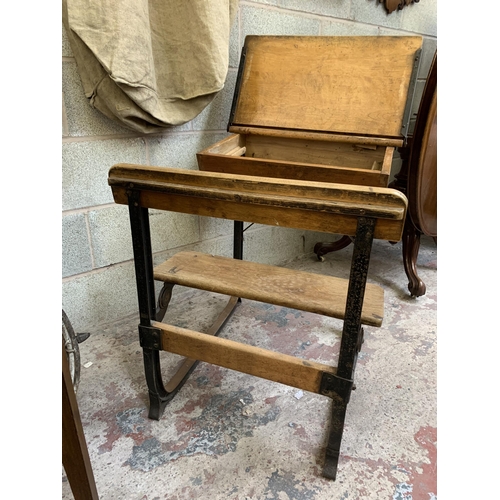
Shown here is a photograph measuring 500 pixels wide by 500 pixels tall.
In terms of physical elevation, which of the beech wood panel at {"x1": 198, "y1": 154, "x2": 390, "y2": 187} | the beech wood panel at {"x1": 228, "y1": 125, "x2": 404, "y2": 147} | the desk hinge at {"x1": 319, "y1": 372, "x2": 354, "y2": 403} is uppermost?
the beech wood panel at {"x1": 228, "y1": 125, "x2": 404, "y2": 147}

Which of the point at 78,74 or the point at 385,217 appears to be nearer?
the point at 385,217

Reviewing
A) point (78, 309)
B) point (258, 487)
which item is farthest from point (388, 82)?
point (78, 309)

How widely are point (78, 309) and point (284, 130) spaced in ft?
3.64

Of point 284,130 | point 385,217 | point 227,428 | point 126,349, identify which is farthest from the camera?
point 126,349

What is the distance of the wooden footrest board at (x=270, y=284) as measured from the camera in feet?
3.75

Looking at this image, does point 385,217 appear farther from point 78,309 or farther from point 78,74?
point 78,309

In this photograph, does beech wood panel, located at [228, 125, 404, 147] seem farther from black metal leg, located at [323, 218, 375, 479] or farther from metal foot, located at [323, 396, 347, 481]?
metal foot, located at [323, 396, 347, 481]

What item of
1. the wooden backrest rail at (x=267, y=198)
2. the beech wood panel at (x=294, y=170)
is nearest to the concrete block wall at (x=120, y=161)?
the beech wood panel at (x=294, y=170)

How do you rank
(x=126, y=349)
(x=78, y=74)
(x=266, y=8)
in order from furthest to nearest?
(x=266, y=8)
(x=126, y=349)
(x=78, y=74)

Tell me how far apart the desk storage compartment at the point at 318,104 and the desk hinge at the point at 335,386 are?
0.60 meters

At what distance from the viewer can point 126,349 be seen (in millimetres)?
1600

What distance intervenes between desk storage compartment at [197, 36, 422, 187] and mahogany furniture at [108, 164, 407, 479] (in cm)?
35

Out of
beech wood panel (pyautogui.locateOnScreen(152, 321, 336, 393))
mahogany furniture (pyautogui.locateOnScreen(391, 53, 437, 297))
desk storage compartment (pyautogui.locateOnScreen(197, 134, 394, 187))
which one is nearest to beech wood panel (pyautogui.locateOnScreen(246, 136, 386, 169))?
desk storage compartment (pyautogui.locateOnScreen(197, 134, 394, 187))

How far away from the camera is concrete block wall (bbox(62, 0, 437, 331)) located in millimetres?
1475
